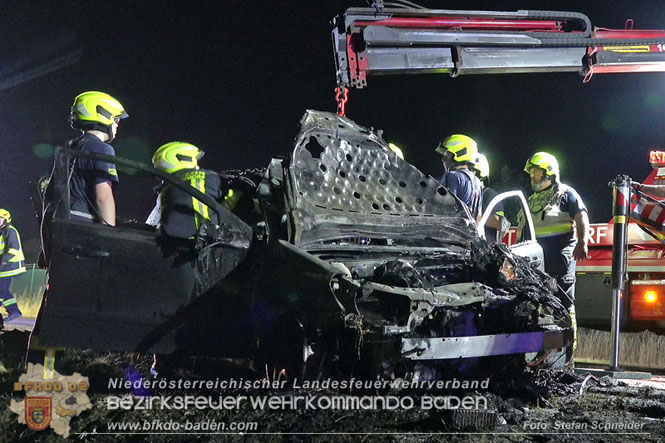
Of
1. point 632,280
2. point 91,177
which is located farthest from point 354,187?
point 632,280

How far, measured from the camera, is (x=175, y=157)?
4.95 m

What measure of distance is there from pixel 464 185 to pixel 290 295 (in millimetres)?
2719

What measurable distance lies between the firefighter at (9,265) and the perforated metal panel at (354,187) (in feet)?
18.7

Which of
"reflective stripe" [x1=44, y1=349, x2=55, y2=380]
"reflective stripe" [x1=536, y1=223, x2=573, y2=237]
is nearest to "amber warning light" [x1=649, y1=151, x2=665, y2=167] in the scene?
"reflective stripe" [x1=536, y1=223, x2=573, y2=237]

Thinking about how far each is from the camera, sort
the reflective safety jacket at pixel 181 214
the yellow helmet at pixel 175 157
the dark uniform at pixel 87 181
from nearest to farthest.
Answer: the reflective safety jacket at pixel 181 214, the dark uniform at pixel 87 181, the yellow helmet at pixel 175 157

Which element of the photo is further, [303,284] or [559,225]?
[559,225]

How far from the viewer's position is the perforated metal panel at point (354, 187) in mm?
4543

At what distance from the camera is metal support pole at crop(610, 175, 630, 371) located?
6020 millimetres

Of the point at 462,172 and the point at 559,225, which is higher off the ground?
the point at 462,172

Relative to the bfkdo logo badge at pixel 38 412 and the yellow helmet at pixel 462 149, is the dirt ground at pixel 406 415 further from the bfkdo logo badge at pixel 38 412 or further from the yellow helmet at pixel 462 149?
the yellow helmet at pixel 462 149

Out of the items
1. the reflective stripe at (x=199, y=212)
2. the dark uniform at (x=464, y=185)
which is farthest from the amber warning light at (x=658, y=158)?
the reflective stripe at (x=199, y=212)

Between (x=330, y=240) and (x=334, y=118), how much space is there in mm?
1429

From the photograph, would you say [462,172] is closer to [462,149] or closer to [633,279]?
[462,149]

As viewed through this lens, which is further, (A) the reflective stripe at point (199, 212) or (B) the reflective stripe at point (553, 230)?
(B) the reflective stripe at point (553, 230)
